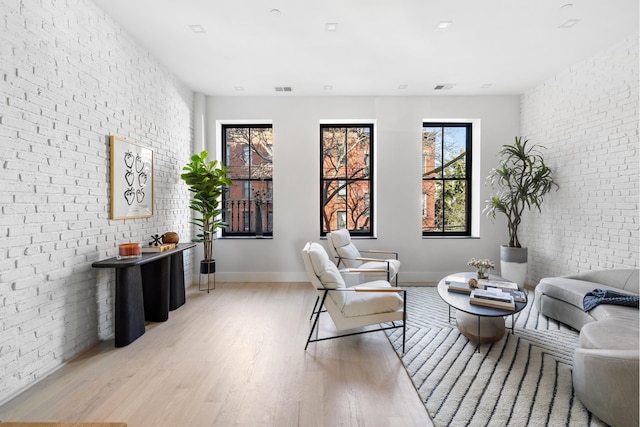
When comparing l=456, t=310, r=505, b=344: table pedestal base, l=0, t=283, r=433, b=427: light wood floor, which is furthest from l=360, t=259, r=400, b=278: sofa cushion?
l=456, t=310, r=505, b=344: table pedestal base

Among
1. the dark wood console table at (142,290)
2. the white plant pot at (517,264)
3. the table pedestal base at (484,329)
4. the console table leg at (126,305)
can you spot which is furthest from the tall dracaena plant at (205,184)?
the white plant pot at (517,264)

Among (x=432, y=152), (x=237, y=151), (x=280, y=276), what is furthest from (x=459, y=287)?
(x=237, y=151)

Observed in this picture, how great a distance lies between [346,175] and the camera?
5395mm

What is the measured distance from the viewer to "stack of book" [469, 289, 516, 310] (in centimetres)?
255

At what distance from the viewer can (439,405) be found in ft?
6.39

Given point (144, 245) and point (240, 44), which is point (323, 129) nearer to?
point (240, 44)

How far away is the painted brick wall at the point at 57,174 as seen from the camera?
6.64 ft

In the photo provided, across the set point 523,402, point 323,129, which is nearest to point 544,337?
point 523,402

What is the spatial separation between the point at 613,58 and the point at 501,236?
8.99 feet

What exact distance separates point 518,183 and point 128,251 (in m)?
5.04

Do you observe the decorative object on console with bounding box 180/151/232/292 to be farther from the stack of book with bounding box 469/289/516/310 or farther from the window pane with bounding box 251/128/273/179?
the stack of book with bounding box 469/289/516/310

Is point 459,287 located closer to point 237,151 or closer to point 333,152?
point 333,152

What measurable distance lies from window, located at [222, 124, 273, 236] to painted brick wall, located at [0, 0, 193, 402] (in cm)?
198

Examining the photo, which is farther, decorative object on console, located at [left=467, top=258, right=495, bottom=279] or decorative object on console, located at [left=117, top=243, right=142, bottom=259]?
decorative object on console, located at [left=467, top=258, right=495, bottom=279]
